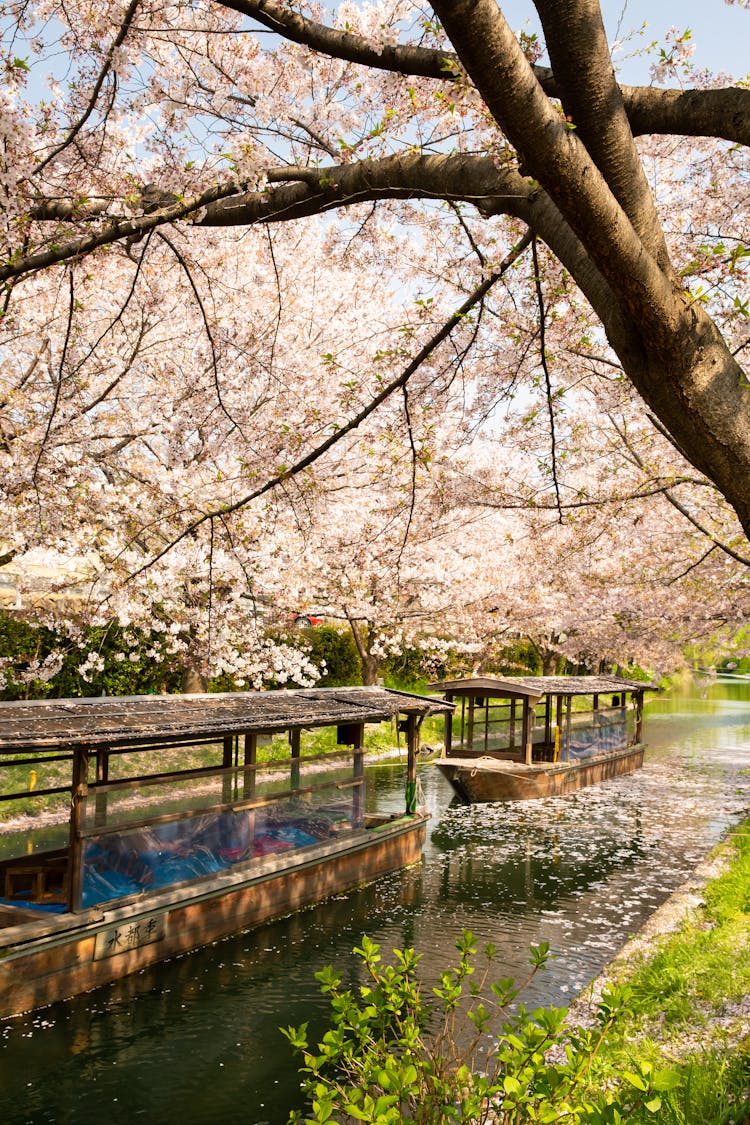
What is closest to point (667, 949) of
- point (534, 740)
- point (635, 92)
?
point (635, 92)

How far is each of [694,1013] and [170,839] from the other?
19.4 ft

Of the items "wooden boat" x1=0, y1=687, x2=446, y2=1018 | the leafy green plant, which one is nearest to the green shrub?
"wooden boat" x1=0, y1=687, x2=446, y2=1018

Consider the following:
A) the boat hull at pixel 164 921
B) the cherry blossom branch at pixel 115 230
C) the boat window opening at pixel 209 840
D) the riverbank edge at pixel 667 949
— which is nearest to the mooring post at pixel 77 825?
the boat window opening at pixel 209 840

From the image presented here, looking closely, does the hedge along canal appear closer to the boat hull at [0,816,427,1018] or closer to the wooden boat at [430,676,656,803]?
the boat hull at [0,816,427,1018]

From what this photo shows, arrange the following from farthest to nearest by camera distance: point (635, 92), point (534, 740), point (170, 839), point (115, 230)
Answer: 1. point (534, 740)
2. point (170, 839)
3. point (115, 230)
4. point (635, 92)

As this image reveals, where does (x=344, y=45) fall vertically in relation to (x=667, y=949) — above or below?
above

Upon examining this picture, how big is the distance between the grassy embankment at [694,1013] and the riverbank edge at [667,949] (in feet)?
0.05

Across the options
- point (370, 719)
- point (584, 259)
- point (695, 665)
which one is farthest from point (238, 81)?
point (695, 665)

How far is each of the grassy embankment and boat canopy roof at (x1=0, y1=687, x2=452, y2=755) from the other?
5.07 metres

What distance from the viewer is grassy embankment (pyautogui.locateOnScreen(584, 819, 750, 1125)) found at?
507 cm

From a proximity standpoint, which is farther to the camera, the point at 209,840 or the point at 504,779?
the point at 504,779

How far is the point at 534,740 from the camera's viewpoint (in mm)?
25391

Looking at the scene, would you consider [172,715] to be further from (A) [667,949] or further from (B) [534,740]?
(B) [534,740]

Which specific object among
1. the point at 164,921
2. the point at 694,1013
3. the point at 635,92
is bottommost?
the point at 164,921
